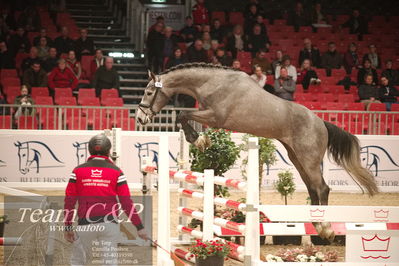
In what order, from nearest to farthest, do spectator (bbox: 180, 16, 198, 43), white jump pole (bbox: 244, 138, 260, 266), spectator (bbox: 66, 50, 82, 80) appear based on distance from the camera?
white jump pole (bbox: 244, 138, 260, 266), spectator (bbox: 66, 50, 82, 80), spectator (bbox: 180, 16, 198, 43)

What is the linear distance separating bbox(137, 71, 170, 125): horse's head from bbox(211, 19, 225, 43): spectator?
34.0 ft

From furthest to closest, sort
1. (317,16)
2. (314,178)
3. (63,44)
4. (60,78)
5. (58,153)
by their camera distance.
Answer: (317,16) → (63,44) → (60,78) → (58,153) → (314,178)

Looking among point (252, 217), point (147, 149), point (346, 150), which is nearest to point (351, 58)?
point (147, 149)

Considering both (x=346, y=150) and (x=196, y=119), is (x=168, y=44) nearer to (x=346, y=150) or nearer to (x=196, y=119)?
(x=346, y=150)

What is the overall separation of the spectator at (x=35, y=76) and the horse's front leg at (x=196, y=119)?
8401 millimetres

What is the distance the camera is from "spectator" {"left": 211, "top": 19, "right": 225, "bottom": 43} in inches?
755

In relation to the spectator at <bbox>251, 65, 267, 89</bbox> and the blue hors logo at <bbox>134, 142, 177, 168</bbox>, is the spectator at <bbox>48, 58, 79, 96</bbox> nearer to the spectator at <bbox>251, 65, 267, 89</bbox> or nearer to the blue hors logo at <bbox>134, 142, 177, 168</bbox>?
the blue hors logo at <bbox>134, 142, 177, 168</bbox>

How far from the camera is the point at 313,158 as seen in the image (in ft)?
31.2

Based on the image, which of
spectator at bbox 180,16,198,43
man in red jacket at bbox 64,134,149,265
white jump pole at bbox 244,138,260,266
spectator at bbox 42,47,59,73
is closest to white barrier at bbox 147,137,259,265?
white jump pole at bbox 244,138,260,266

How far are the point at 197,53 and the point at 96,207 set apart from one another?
12191 millimetres

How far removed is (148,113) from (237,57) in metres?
10.0

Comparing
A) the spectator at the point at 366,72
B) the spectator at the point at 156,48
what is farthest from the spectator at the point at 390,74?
the spectator at the point at 156,48

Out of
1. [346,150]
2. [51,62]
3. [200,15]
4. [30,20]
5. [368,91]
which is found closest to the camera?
[346,150]

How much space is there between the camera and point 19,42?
1778cm
